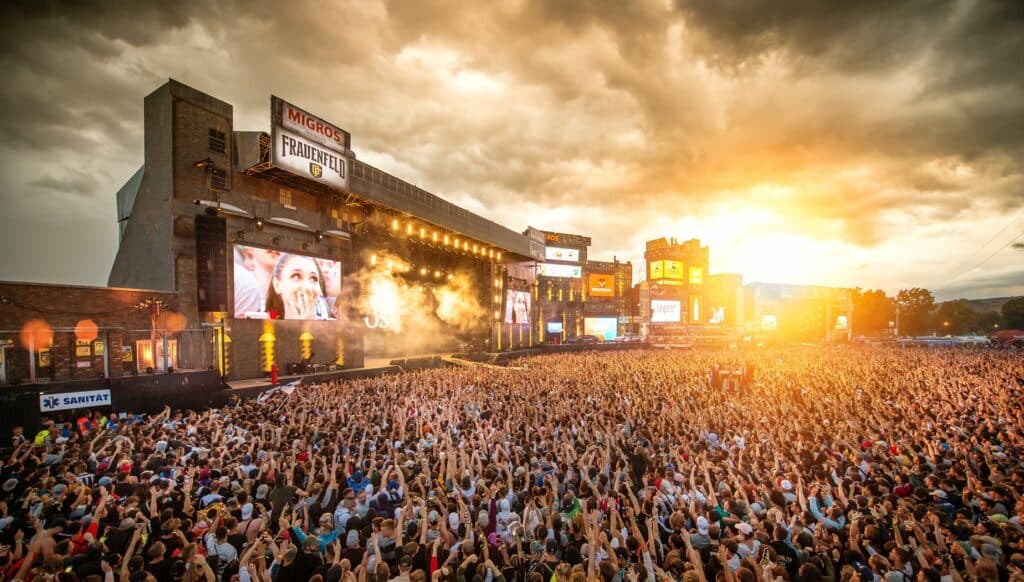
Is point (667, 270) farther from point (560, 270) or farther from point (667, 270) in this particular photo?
point (560, 270)

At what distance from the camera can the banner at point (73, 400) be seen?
12047 millimetres

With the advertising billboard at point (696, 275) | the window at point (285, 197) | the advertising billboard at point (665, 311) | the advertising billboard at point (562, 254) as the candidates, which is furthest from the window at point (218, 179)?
the advertising billboard at point (696, 275)

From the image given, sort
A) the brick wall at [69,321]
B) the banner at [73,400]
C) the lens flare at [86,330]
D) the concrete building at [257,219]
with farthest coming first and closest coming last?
the concrete building at [257,219] < the lens flare at [86,330] < the brick wall at [69,321] < the banner at [73,400]

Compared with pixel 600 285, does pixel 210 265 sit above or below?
below

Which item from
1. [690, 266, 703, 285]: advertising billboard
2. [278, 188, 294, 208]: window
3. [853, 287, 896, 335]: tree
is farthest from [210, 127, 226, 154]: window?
[853, 287, 896, 335]: tree

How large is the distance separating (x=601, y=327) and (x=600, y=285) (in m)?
5.88

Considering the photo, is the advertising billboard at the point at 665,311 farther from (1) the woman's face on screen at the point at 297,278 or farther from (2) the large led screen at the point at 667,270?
(1) the woman's face on screen at the point at 297,278

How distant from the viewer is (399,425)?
11031mm

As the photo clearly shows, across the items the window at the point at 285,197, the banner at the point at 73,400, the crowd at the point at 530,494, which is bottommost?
the crowd at the point at 530,494

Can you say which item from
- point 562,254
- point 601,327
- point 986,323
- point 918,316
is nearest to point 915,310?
point 918,316

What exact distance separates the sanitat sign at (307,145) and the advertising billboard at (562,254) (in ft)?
122

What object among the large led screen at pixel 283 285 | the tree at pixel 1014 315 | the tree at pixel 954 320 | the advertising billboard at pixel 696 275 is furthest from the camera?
the tree at pixel 954 320

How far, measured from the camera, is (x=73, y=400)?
41.0 ft

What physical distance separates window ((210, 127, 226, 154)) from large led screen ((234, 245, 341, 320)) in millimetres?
4798
